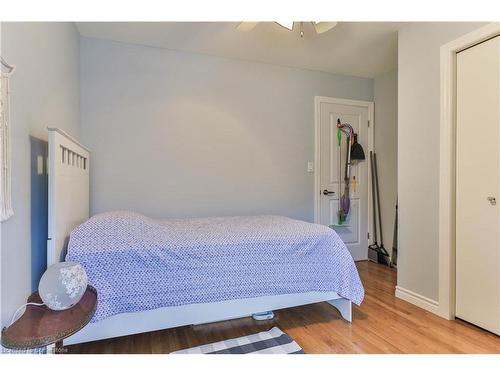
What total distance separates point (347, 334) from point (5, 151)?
6.87ft

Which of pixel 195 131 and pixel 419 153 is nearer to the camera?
pixel 419 153

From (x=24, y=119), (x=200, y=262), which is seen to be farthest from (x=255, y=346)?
(x=24, y=119)

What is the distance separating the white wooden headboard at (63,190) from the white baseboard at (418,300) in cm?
255

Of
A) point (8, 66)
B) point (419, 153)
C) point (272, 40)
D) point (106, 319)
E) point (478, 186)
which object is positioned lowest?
point (106, 319)

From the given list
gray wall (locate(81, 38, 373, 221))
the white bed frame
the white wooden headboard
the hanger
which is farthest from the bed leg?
the hanger

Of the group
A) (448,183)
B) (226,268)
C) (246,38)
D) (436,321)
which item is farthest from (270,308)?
(246,38)

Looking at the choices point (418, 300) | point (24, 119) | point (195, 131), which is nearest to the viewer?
point (24, 119)

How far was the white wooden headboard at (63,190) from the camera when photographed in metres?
1.51

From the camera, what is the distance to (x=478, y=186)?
79.6 inches

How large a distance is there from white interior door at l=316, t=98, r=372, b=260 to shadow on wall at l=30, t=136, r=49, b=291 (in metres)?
2.66

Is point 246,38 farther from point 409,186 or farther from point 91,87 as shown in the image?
point 409,186

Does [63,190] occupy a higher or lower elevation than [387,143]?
lower

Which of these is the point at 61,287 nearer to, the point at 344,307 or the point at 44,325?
the point at 44,325

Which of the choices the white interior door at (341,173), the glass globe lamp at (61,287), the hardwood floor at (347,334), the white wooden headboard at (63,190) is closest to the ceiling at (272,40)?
the white interior door at (341,173)
